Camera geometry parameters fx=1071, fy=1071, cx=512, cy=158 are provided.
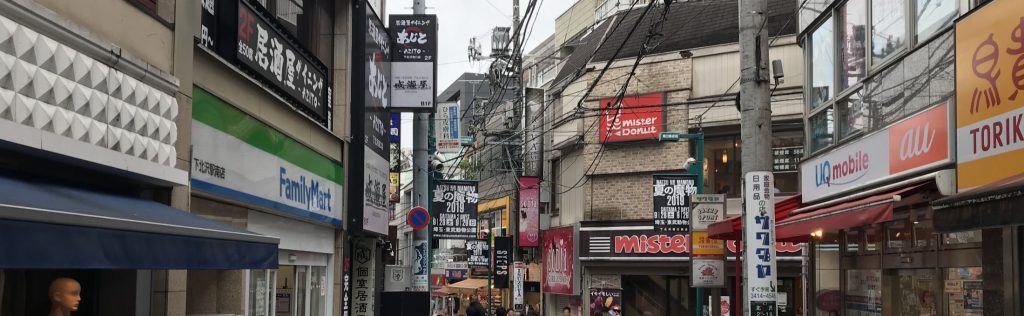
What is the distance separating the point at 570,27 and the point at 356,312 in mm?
25638

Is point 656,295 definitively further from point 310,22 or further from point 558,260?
point 310,22

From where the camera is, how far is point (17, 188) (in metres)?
6.13

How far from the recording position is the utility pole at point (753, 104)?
10.8m

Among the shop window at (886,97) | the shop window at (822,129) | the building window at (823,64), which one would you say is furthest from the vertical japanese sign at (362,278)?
the shop window at (886,97)

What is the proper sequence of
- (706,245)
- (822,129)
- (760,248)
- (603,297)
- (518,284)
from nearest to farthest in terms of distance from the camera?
(760,248), (822,129), (706,245), (603,297), (518,284)

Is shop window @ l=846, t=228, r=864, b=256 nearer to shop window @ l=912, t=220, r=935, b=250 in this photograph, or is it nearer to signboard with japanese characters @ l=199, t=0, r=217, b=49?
shop window @ l=912, t=220, r=935, b=250

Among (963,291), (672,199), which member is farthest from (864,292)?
(672,199)

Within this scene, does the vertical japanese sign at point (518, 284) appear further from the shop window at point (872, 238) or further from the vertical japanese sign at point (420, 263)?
the shop window at point (872, 238)

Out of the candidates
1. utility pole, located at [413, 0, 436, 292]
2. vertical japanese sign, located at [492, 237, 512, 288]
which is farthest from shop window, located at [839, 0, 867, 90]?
vertical japanese sign, located at [492, 237, 512, 288]

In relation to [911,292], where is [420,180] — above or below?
above

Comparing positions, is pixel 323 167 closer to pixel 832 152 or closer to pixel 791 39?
pixel 832 152

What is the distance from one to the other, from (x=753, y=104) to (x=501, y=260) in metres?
33.2

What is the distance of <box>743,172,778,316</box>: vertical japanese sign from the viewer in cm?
1072

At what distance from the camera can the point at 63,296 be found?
22.8ft
